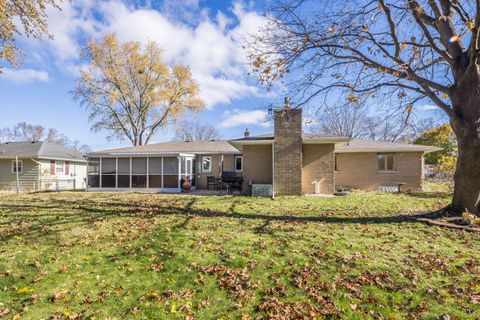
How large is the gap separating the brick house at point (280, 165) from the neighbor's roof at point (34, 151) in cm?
665

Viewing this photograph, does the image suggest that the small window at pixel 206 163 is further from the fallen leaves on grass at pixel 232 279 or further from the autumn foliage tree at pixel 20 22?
the fallen leaves on grass at pixel 232 279

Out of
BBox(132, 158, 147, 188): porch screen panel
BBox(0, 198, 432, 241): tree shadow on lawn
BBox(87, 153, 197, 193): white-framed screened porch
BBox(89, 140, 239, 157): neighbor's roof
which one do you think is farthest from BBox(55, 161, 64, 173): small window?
BBox(0, 198, 432, 241): tree shadow on lawn

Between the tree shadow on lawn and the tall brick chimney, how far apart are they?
4.87 metres

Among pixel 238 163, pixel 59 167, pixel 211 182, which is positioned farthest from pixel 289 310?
pixel 59 167

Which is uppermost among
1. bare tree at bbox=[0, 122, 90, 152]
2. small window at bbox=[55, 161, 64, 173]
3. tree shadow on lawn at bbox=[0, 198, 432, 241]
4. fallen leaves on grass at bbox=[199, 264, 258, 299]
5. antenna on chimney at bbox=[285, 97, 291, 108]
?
bare tree at bbox=[0, 122, 90, 152]

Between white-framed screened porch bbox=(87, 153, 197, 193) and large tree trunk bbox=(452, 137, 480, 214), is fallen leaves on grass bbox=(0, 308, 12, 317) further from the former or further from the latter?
white-framed screened porch bbox=(87, 153, 197, 193)

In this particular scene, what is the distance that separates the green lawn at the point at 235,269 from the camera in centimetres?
374

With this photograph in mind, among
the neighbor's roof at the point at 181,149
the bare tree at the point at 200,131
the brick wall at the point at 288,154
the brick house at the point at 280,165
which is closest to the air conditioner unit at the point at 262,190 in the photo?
the brick house at the point at 280,165

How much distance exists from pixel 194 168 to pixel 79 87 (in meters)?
17.6

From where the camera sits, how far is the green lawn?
3.74 metres

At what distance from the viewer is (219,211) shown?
32.2 feet

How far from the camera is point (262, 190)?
580 inches

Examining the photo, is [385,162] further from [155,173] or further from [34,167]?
[34,167]

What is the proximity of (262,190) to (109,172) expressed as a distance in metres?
11.6
